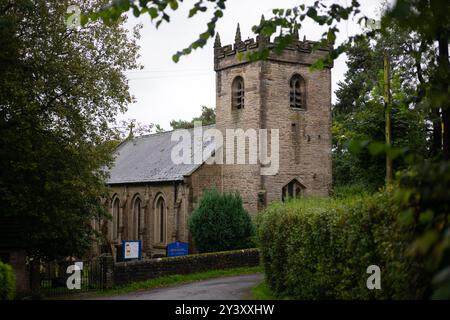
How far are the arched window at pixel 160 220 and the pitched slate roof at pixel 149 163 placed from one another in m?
1.66

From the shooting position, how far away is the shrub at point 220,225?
30.4 m

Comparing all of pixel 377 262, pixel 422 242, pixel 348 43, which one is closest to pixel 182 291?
pixel 377 262

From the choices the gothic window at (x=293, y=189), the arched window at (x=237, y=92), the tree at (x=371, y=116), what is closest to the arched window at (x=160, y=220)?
the arched window at (x=237, y=92)

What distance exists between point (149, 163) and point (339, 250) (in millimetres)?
30461

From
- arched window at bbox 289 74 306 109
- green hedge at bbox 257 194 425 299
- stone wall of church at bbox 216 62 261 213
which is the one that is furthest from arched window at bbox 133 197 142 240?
green hedge at bbox 257 194 425 299

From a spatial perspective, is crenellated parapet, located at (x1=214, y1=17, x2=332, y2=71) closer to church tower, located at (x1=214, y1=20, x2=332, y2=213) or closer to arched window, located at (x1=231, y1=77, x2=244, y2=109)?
church tower, located at (x1=214, y1=20, x2=332, y2=213)

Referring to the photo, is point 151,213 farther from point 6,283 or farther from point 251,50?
point 6,283

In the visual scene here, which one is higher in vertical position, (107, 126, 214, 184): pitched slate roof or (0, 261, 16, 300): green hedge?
(107, 126, 214, 184): pitched slate roof

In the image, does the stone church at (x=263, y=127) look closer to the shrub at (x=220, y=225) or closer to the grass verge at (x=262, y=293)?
the shrub at (x=220, y=225)

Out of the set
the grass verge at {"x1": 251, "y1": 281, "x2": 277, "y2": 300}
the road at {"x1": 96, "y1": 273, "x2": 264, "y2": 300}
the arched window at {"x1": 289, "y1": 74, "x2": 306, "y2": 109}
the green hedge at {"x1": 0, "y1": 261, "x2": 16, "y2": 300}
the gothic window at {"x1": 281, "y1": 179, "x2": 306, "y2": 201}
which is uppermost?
the arched window at {"x1": 289, "y1": 74, "x2": 306, "y2": 109}

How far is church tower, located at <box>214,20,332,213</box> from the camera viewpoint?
111 ft

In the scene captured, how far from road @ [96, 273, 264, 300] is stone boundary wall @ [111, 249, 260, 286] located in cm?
156
